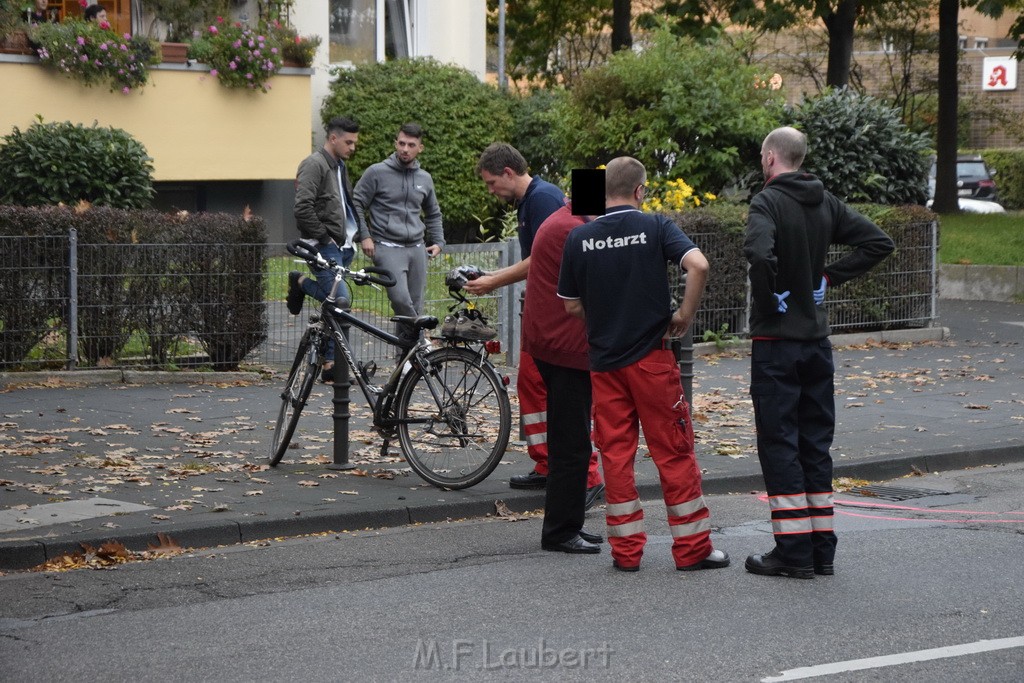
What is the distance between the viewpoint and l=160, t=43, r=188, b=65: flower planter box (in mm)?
20453

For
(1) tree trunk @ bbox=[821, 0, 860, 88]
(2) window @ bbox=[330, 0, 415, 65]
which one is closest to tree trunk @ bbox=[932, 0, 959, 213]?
(1) tree trunk @ bbox=[821, 0, 860, 88]

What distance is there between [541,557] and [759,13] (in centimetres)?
2250

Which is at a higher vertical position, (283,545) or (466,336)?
(466,336)

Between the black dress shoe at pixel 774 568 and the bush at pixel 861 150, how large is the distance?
12.5 meters

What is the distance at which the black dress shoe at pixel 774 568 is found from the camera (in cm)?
648

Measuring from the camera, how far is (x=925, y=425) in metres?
10.8

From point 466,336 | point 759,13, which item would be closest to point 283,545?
point 466,336

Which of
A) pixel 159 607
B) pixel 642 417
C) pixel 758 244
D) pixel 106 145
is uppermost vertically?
pixel 106 145

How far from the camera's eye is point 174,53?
67.3ft

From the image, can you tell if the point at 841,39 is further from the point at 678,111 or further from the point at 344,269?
the point at 344,269

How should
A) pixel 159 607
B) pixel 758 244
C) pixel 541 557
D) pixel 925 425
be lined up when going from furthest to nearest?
pixel 925 425, pixel 541 557, pixel 758 244, pixel 159 607

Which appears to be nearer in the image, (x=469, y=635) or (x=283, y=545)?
(x=469, y=635)

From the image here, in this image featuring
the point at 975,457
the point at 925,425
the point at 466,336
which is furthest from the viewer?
the point at 925,425

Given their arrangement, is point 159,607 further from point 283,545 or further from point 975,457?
point 975,457
